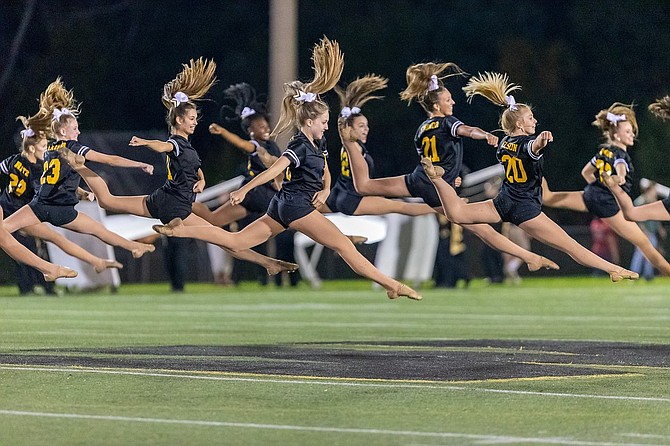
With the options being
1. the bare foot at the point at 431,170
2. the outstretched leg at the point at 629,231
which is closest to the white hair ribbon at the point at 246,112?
the bare foot at the point at 431,170

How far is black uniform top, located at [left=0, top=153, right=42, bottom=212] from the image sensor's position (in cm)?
1524

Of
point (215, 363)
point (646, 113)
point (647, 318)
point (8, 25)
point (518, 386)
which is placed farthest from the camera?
point (8, 25)

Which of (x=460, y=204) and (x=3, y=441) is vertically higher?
(x=460, y=204)

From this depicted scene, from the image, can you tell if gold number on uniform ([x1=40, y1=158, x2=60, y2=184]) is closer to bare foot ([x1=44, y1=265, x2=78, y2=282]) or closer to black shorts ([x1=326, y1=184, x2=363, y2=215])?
bare foot ([x1=44, y1=265, x2=78, y2=282])

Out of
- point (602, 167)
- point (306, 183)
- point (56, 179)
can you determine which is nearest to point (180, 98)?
point (56, 179)

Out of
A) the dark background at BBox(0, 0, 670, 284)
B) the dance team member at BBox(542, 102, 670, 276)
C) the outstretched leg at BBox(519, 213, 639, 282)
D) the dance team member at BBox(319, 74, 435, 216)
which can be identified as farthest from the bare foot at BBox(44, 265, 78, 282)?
the dark background at BBox(0, 0, 670, 284)

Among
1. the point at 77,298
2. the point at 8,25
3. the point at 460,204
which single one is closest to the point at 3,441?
the point at 460,204

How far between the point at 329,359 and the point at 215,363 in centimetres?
102

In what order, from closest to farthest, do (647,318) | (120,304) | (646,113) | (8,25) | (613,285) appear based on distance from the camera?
(647,318) → (120,304) → (613,285) → (646,113) → (8,25)

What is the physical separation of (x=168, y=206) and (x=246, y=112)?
2.16 m

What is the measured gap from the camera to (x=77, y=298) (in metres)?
24.9

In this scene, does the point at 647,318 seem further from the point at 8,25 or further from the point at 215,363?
the point at 8,25

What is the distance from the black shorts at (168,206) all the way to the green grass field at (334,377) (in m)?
1.23

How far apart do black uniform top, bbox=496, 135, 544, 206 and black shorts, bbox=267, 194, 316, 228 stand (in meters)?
1.97
